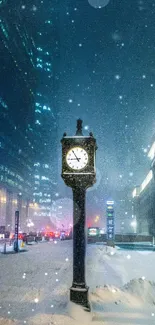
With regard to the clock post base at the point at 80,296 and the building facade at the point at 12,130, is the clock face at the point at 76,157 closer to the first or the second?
the clock post base at the point at 80,296

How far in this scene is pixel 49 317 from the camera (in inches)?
264

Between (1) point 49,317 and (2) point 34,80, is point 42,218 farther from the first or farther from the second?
(1) point 49,317

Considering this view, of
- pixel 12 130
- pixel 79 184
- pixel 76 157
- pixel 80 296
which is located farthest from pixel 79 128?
pixel 12 130

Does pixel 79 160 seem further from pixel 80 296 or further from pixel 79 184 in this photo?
pixel 80 296

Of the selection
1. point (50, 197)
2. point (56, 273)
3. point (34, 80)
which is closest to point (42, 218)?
point (50, 197)

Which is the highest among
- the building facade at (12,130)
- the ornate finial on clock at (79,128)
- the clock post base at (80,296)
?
the building facade at (12,130)

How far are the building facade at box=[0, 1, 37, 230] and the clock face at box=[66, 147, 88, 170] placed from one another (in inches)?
3429

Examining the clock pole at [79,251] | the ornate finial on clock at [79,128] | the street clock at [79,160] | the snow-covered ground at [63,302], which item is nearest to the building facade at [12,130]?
the snow-covered ground at [63,302]

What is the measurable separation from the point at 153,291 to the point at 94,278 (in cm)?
342

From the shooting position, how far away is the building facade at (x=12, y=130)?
99062 mm

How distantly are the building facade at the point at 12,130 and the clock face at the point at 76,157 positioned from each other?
286 feet

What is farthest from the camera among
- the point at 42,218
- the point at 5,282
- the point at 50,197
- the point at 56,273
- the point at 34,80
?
the point at 50,197

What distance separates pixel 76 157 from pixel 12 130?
106 meters

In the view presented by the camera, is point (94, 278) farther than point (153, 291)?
Yes
